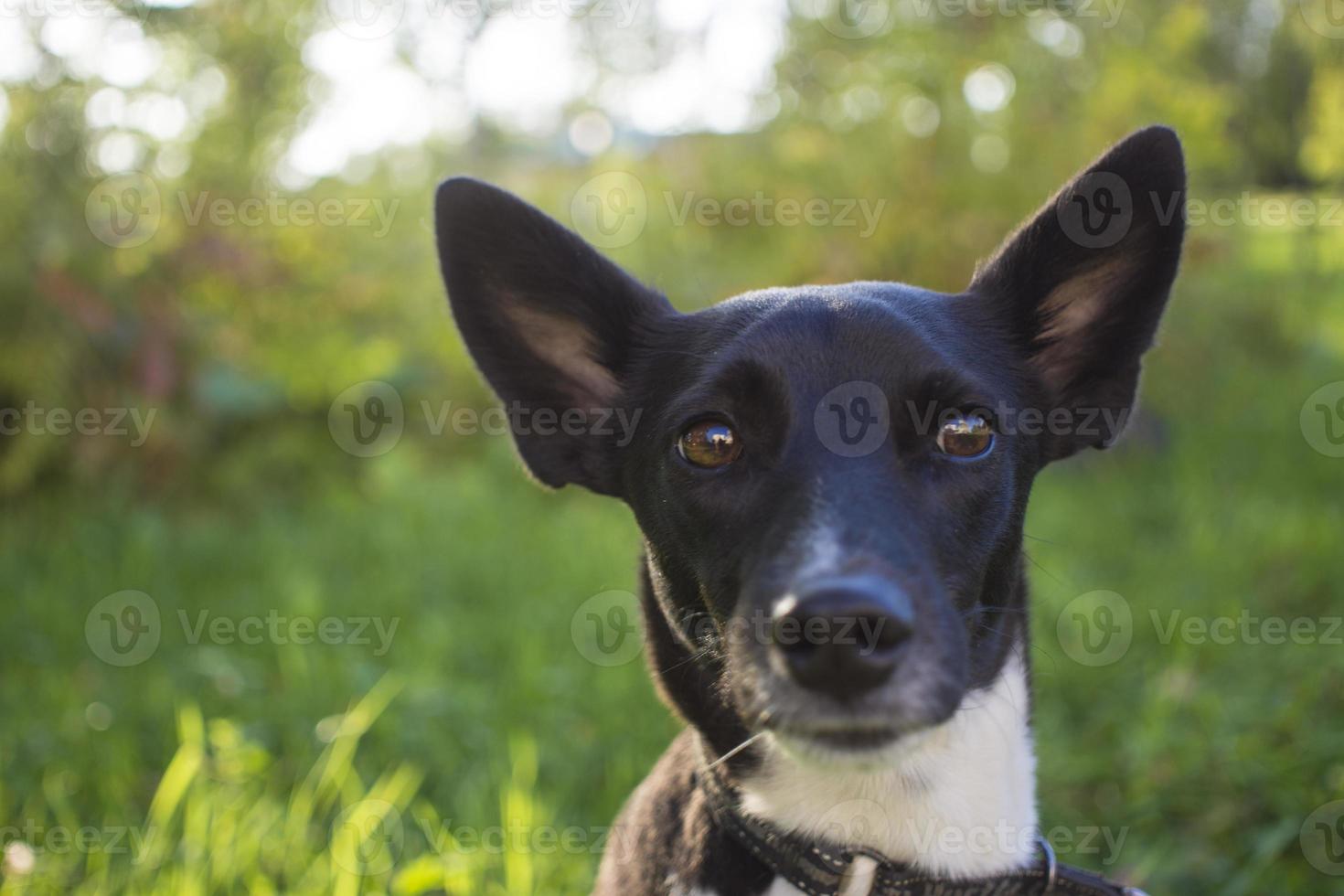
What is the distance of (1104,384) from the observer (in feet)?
8.06

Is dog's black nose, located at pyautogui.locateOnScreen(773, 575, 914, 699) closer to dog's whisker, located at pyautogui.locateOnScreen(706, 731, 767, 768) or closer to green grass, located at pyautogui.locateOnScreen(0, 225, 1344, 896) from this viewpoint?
dog's whisker, located at pyautogui.locateOnScreen(706, 731, 767, 768)

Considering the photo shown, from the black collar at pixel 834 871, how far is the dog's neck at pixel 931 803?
28mm

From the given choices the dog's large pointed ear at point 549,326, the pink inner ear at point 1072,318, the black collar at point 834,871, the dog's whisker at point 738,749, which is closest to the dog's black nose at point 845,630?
the dog's whisker at point 738,749

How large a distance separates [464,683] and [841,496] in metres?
2.99

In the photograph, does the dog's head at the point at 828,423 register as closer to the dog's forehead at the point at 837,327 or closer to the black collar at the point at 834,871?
the dog's forehead at the point at 837,327

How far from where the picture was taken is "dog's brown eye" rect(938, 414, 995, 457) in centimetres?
211

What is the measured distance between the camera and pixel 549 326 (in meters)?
2.60

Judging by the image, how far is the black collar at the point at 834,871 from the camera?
203 cm

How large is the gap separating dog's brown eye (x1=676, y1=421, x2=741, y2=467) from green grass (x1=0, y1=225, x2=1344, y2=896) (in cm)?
149

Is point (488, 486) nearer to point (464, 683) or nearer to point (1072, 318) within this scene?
point (464, 683)

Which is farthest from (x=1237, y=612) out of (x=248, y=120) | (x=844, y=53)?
(x=248, y=120)

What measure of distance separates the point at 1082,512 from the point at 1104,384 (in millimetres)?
4201

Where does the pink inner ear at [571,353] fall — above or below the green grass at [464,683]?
above

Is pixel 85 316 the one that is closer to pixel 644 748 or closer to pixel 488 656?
pixel 488 656
